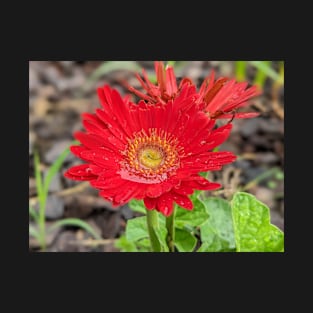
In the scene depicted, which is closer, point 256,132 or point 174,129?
point 174,129

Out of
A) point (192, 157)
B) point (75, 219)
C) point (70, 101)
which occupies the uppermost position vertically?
point (70, 101)

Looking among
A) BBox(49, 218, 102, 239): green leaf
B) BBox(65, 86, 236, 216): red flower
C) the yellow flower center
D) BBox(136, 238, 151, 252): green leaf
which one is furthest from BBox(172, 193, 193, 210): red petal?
BBox(49, 218, 102, 239): green leaf

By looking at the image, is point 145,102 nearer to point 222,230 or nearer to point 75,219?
point 222,230

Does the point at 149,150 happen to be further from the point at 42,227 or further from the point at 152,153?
the point at 42,227

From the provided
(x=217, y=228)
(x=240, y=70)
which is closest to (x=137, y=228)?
(x=217, y=228)

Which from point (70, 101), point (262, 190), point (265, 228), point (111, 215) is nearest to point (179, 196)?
point (265, 228)

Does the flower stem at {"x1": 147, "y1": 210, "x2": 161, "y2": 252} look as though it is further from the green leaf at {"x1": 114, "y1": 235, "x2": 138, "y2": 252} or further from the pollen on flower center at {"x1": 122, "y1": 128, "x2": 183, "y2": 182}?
the green leaf at {"x1": 114, "y1": 235, "x2": 138, "y2": 252}
